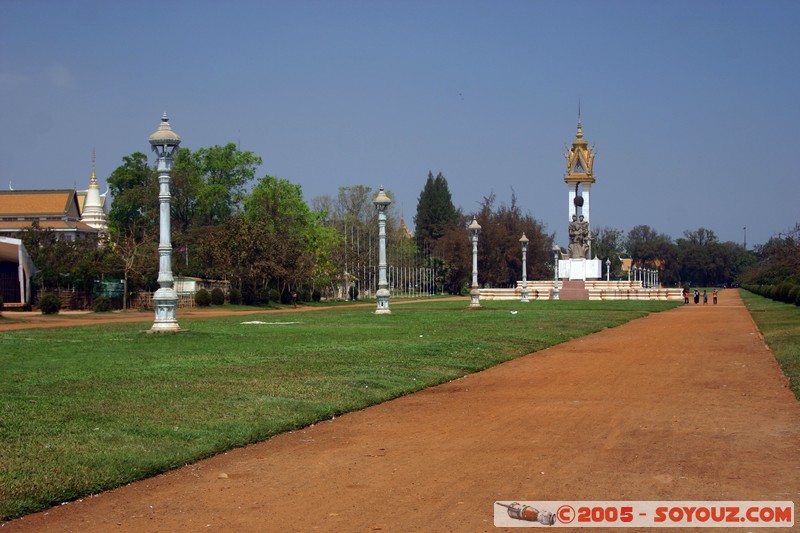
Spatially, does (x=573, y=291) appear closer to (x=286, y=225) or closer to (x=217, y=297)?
(x=286, y=225)

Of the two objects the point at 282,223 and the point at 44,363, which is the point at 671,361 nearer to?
the point at 44,363

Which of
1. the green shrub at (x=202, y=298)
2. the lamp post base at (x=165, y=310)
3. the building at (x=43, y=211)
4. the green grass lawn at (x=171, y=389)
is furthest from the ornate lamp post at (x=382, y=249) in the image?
the building at (x=43, y=211)

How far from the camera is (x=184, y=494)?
8.23 meters

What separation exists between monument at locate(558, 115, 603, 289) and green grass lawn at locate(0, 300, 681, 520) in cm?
7438

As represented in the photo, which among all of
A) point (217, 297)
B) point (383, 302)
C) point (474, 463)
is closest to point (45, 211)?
point (217, 297)

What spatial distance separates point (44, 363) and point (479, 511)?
12.0 meters

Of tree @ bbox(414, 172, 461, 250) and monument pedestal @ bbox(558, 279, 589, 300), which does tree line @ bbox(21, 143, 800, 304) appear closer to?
tree @ bbox(414, 172, 461, 250)

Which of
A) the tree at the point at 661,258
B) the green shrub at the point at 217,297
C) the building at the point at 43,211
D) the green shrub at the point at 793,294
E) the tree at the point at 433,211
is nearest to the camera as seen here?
the green shrub at the point at 793,294

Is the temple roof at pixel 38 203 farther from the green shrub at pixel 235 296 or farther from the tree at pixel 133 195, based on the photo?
the green shrub at pixel 235 296

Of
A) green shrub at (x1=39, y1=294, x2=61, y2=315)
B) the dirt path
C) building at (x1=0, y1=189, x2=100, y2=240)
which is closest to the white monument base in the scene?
building at (x1=0, y1=189, x2=100, y2=240)

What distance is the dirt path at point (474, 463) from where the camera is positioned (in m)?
7.50

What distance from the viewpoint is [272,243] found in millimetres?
68062

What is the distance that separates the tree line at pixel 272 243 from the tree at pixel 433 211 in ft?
0.52

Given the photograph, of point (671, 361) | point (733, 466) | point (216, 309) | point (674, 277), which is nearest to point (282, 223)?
point (216, 309)
